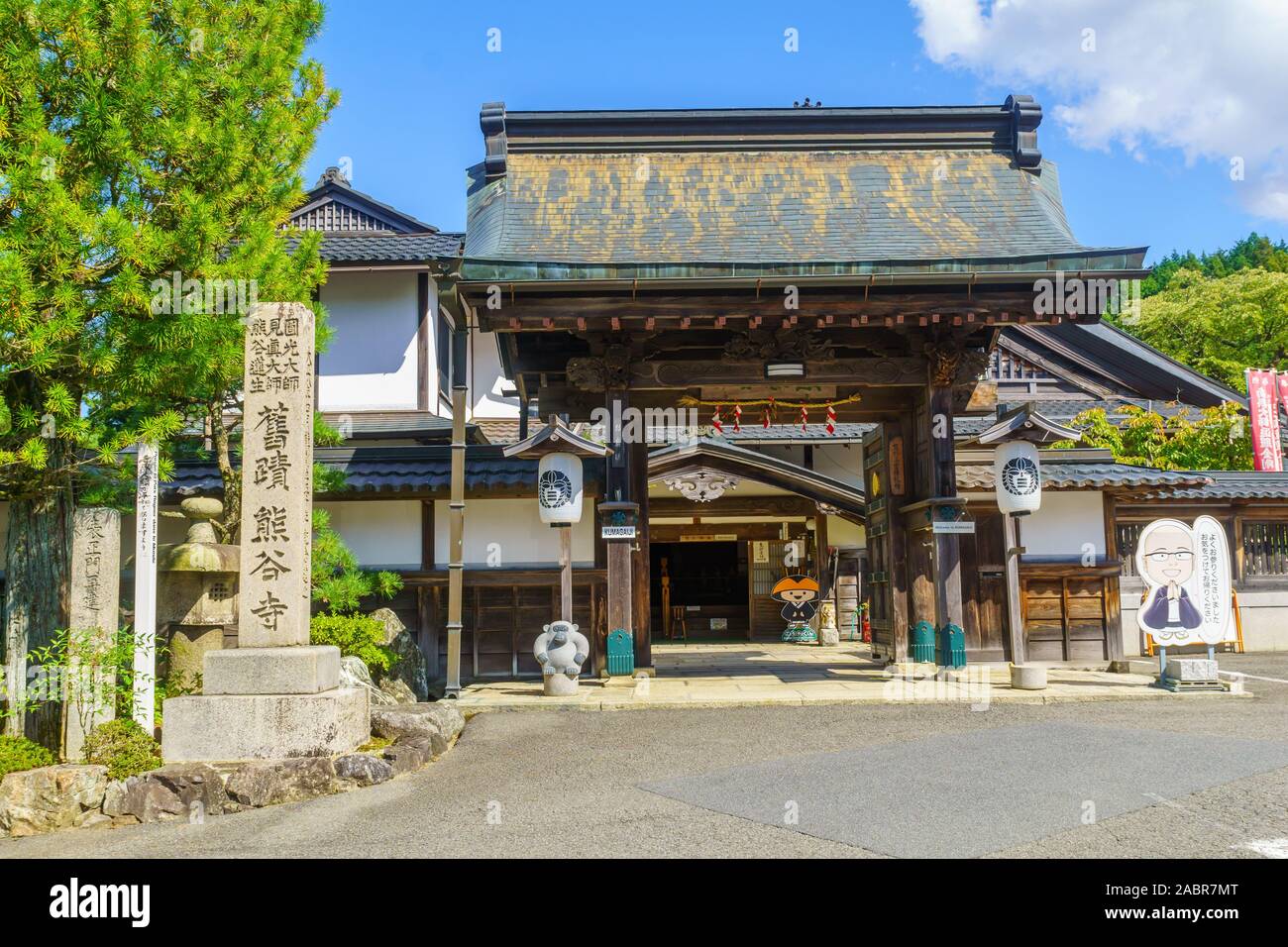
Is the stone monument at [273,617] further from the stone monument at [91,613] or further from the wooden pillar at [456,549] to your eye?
the wooden pillar at [456,549]

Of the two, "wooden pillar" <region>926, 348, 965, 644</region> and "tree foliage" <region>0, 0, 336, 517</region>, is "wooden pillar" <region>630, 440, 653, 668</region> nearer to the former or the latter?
"wooden pillar" <region>926, 348, 965, 644</region>

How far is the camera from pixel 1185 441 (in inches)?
757

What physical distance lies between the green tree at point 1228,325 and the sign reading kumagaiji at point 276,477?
29.1 m

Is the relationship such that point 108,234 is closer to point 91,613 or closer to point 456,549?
point 91,613

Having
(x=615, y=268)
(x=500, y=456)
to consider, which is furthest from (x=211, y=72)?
(x=500, y=456)

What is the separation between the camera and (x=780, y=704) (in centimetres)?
1020

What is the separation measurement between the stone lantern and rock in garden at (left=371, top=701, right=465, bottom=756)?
2119 mm

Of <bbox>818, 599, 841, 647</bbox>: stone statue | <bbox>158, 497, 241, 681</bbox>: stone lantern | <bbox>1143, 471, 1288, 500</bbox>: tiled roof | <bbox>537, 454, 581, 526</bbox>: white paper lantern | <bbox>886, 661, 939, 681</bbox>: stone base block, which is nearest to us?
<bbox>158, 497, 241, 681</bbox>: stone lantern

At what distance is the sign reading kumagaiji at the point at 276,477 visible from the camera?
765cm

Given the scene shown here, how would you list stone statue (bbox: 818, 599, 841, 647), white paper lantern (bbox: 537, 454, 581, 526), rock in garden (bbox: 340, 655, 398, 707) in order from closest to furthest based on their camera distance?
rock in garden (bbox: 340, 655, 398, 707) < white paper lantern (bbox: 537, 454, 581, 526) < stone statue (bbox: 818, 599, 841, 647)

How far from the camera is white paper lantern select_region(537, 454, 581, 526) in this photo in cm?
1156

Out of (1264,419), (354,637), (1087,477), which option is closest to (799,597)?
(1087,477)

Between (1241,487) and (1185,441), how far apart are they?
2.97 m

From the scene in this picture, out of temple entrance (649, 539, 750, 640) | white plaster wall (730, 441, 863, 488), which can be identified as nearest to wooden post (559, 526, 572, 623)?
white plaster wall (730, 441, 863, 488)
